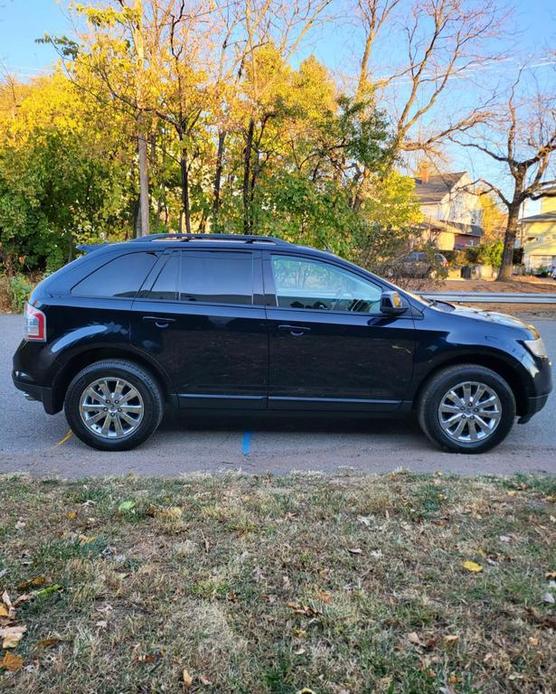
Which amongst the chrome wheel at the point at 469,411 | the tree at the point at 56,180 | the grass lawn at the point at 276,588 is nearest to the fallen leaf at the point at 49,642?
the grass lawn at the point at 276,588

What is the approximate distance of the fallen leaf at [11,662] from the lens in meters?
2.18

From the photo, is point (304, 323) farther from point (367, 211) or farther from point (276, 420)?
point (367, 211)

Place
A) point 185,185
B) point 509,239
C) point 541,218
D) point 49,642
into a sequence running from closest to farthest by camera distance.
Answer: point 49,642 < point 185,185 < point 509,239 < point 541,218

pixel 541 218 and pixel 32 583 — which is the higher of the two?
pixel 541 218

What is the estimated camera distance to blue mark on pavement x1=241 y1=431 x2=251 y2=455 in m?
5.09

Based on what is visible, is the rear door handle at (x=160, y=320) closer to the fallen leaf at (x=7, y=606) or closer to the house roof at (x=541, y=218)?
the fallen leaf at (x=7, y=606)

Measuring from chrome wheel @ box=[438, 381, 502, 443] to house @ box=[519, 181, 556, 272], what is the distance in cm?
4590

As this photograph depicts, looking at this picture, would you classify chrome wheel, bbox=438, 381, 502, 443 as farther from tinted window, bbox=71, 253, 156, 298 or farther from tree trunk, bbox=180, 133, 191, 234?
tree trunk, bbox=180, 133, 191, 234

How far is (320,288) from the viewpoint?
5168 mm

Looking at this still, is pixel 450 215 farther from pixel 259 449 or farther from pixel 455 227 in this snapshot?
pixel 259 449

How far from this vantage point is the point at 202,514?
11.5 feet

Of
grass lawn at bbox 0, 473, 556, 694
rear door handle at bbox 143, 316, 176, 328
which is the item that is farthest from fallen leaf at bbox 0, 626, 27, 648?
rear door handle at bbox 143, 316, 176, 328

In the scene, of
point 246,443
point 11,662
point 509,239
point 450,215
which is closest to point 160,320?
point 246,443

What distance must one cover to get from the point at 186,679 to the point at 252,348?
3.14 metres
